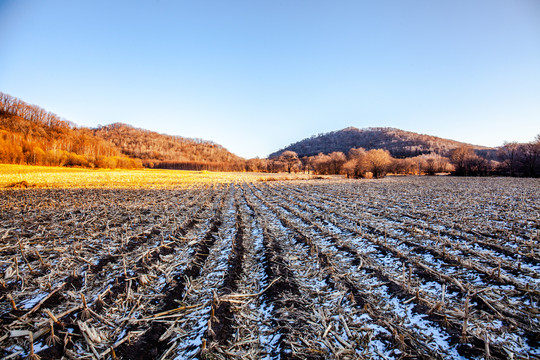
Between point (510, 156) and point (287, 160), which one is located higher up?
point (287, 160)

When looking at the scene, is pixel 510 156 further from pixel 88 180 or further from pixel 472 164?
pixel 88 180

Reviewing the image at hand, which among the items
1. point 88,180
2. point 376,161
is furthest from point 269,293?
point 376,161

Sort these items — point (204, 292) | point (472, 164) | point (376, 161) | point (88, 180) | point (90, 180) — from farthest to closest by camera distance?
point (472, 164) → point (376, 161) → point (90, 180) → point (88, 180) → point (204, 292)

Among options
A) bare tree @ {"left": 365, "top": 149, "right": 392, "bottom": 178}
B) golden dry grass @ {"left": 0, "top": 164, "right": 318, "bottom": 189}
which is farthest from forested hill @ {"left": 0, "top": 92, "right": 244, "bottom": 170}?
bare tree @ {"left": 365, "top": 149, "right": 392, "bottom": 178}

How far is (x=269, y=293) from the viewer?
170 inches

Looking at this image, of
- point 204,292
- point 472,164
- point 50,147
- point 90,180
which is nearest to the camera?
point 204,292

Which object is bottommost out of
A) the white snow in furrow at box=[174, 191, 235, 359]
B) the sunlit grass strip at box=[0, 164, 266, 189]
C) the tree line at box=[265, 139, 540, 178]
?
the white snow in furrow at box=[174, 191, 235, 359]

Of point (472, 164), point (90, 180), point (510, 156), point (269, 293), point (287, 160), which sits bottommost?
point (269, 293)

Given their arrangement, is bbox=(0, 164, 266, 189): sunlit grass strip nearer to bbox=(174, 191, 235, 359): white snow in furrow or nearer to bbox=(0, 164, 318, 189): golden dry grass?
bbox=(0, 164, 318, 189): golden dry grass

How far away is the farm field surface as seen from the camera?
2.97 metres

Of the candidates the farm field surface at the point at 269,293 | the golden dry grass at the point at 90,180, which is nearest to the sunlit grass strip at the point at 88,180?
the golden dry grass at the point at 90,180

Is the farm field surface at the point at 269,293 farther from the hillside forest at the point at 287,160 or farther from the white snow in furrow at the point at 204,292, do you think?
the hillside forest at the point at 287,160

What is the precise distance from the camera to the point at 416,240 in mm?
7293

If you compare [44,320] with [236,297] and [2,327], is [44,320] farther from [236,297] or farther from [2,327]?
[236,297]
